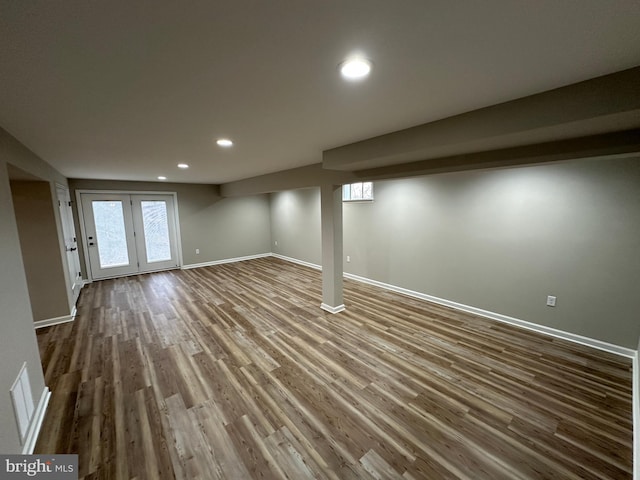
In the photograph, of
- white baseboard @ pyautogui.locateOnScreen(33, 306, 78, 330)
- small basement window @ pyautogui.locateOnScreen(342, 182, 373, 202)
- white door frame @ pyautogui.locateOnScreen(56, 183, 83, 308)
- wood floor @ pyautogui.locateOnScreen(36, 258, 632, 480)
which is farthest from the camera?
small basement window @ pyautogui.locateOnScreen(342, 182, 373, 202)

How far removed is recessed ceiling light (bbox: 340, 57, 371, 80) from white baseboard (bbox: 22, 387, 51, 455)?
3121 millimetres

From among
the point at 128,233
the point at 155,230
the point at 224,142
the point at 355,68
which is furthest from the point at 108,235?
the point at 355,68

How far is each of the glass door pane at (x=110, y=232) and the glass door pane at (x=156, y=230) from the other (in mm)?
470

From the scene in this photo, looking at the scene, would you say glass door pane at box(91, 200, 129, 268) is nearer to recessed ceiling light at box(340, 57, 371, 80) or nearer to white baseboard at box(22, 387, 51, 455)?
white baseboard at box(22, 387, 51, 455)

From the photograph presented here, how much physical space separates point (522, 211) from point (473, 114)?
213cm

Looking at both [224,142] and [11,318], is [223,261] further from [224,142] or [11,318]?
[11,318]

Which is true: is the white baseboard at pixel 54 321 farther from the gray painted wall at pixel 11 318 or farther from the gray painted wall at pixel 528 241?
the gray painted wall at pixel 528 241

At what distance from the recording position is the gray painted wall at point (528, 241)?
8.55ft

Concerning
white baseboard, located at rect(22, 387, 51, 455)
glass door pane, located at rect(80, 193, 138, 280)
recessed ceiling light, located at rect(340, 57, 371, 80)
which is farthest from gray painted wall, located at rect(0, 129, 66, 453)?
glass door pane, located at rect(80, 193, 138, 280)

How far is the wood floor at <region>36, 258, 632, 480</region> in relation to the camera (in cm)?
162

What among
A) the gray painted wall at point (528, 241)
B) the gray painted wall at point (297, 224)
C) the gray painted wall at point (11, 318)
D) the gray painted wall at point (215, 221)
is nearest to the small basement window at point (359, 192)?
the gray painted wall at point (528, 241)

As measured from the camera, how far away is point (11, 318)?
1.70 m

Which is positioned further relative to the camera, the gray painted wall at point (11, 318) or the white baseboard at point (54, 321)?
the white baseboard at point (54, 321)

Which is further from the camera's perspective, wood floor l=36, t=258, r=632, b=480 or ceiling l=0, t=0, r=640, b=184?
wood floor l=36, t=258, r=632, b=480
